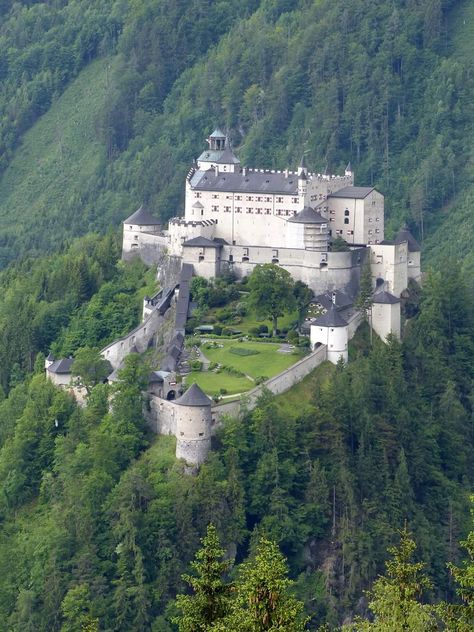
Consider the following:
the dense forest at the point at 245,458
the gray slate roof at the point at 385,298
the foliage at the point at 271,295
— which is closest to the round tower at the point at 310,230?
the foliage at the point at 271,295

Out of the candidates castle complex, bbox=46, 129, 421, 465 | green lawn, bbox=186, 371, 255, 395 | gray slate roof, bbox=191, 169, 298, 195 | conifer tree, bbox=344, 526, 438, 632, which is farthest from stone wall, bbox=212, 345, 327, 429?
conifer tree, bbox=344, 526, 438, 632

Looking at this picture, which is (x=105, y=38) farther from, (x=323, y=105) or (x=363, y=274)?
(x=363, y=274)

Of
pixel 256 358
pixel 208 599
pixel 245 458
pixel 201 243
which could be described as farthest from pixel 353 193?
pixel 208 599

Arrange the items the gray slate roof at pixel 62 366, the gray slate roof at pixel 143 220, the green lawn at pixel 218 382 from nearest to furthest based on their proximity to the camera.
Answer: the green lawn at pixel 218 382
the gray slate roof at pixel 62 366
the gray slate roof at pixel 143 220

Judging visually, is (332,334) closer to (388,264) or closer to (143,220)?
(388,264)

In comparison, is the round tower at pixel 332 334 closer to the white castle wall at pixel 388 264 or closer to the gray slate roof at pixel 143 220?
the white castle wall at pixel 388 264
